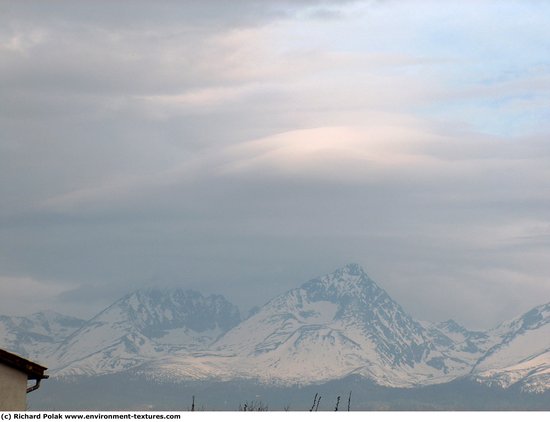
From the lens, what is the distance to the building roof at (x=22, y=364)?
64812 millimetres

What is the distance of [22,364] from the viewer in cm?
6531

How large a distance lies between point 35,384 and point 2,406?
4.74 metres

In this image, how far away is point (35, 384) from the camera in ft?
225

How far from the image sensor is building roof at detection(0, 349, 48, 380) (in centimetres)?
6481
